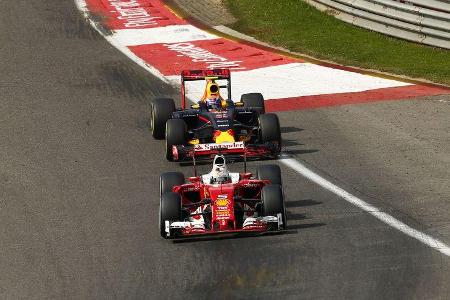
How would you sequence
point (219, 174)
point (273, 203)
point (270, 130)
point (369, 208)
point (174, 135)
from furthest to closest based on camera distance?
1. point (270, 130)
2. point (174, 135)
3. point (369, 208)
4. point (219, 174)
5. point (273, 203)

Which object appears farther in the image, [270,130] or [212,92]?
[212,92]

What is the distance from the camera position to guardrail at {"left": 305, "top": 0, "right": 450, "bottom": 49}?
86.2 feet

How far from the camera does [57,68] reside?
2639 centimetres

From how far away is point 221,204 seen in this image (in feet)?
49.7

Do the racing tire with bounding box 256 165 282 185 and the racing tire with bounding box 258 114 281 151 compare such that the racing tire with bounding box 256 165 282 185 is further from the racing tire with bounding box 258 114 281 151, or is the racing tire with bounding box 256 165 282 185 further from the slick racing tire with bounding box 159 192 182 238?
the racing tire with bounding box 258 114 281 151

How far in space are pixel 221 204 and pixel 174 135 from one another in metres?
3.87

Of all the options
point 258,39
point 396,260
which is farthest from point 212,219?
point 258,39

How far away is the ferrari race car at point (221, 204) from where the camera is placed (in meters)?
15.0

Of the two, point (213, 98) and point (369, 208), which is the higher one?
point (213, 98)

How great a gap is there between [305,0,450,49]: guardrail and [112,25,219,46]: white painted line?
3345mm

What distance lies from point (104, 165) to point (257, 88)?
19.3 feet

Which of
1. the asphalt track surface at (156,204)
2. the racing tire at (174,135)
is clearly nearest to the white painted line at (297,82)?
the asphalt track surface at (156,204)

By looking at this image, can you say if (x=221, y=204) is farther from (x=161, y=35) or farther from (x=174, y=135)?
(x=161, y=35)

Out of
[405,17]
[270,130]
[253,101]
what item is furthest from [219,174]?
[405,17]
